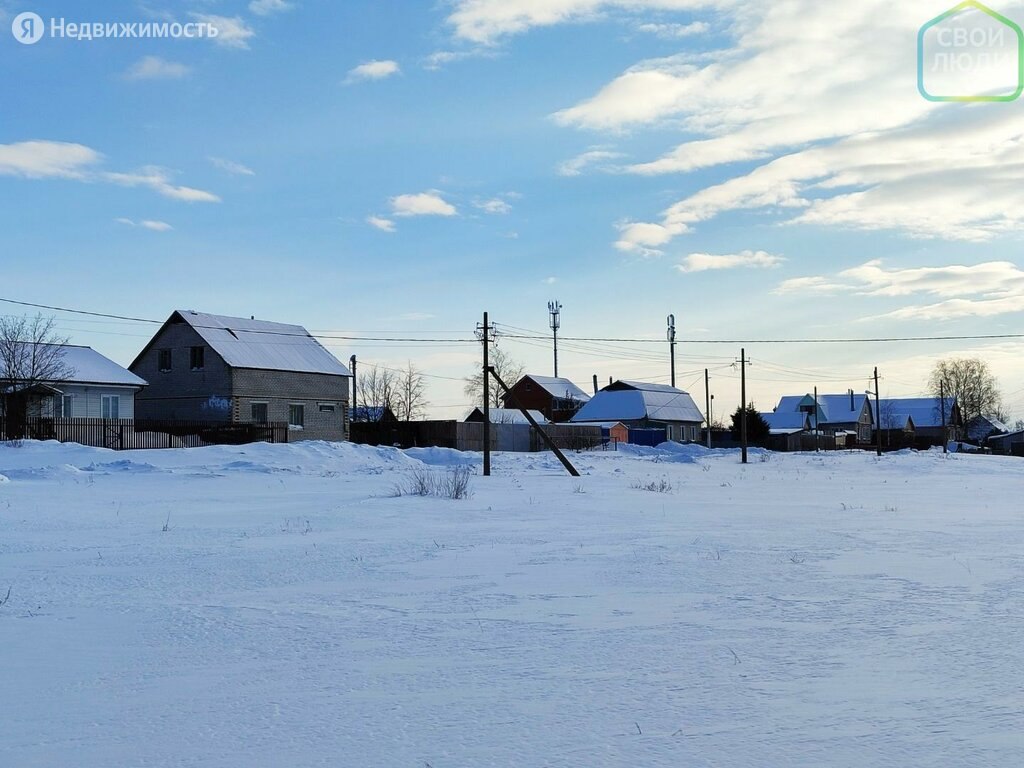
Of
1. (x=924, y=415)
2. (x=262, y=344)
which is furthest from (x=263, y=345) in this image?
(x=924, y=415)

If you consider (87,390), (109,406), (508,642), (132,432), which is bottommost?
(508,642)

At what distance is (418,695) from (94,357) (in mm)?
43956

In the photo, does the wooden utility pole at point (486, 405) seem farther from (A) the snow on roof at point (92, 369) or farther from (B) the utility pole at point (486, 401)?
(A) the snow on roof at point (92, 369)

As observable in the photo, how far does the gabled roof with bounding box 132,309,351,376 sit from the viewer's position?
155 feet

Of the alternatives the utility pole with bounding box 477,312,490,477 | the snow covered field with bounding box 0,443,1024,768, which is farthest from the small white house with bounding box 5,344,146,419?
the snow covered field with bounding box 0,443,1024,768

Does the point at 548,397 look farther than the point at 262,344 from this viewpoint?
Yes

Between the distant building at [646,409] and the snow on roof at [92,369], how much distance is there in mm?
45374

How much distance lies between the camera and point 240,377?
46.5m

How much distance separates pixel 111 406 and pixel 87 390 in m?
1.62

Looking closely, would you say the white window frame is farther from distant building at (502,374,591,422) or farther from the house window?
distant building at (502,374,591,422)

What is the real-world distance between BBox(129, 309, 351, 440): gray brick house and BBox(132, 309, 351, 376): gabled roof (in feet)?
0.17

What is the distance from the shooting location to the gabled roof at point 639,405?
3184 inches

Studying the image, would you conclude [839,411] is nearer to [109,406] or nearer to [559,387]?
[559,387]

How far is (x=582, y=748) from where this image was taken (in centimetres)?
398
